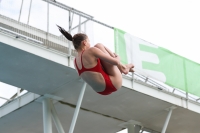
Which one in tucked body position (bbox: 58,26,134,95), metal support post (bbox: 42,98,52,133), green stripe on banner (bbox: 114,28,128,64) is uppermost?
green stripe on banner (bbox: 114,28,128,64)

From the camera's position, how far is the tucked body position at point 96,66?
7.71 metres

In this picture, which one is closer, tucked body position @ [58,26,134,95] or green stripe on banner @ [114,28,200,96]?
tucked body position @ [58,26,134,95]

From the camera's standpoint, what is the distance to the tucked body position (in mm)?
7707

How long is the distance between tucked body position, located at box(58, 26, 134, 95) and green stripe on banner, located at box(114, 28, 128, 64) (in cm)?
777

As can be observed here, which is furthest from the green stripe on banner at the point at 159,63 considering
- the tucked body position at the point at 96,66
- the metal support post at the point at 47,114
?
the tucked body position at the point at 96,66

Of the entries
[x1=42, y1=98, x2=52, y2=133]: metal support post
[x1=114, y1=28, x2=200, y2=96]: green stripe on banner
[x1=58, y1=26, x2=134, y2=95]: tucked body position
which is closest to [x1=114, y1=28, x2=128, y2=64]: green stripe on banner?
[x1=114, y1=28, x2=200, y2=96]: green stripe on banner

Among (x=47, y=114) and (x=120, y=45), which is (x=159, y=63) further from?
(x=47, y=114)

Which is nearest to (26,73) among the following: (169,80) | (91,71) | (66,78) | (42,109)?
(66,78)

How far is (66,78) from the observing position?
15828 mm

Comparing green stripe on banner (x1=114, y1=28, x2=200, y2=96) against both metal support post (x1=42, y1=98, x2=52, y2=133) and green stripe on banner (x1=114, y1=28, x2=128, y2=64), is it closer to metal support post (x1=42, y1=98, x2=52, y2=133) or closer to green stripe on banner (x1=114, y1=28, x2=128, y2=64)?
green stripe on banner (x1=114, y1=28, x2=128, y2=64)

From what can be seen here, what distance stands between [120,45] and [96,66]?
8109 millimetres

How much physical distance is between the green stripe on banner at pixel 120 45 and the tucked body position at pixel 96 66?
25.5 feet

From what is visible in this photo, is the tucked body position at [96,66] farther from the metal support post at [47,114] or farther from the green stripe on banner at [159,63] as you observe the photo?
the metal support post at [47,114]

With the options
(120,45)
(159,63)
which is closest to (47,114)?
(120,45)
